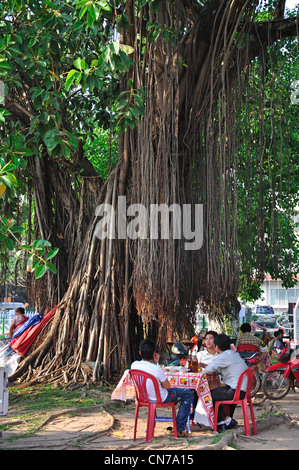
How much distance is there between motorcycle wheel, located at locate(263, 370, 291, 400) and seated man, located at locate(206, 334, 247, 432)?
180 cm

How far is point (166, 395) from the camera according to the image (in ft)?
13.3

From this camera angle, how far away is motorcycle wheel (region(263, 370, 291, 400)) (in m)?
6.07

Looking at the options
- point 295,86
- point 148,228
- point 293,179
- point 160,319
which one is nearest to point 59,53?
point 148,228

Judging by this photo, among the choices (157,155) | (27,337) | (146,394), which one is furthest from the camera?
(27,337)

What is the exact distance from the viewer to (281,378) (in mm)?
6285

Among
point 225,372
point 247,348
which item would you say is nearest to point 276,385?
point 247,348

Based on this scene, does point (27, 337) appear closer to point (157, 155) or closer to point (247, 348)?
point (247, 348)

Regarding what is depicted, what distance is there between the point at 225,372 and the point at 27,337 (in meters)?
3.22

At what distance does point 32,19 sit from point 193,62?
1617mm

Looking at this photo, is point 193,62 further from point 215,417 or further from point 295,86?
point 215,417

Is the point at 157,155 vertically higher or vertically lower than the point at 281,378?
higher

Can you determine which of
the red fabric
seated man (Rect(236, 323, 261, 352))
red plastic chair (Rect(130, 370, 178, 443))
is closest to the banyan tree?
the red fabric

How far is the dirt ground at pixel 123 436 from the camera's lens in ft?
12.5

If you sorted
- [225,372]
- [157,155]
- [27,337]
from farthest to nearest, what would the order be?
1. [27,337]
2. [157,155]
3. [225,372]
